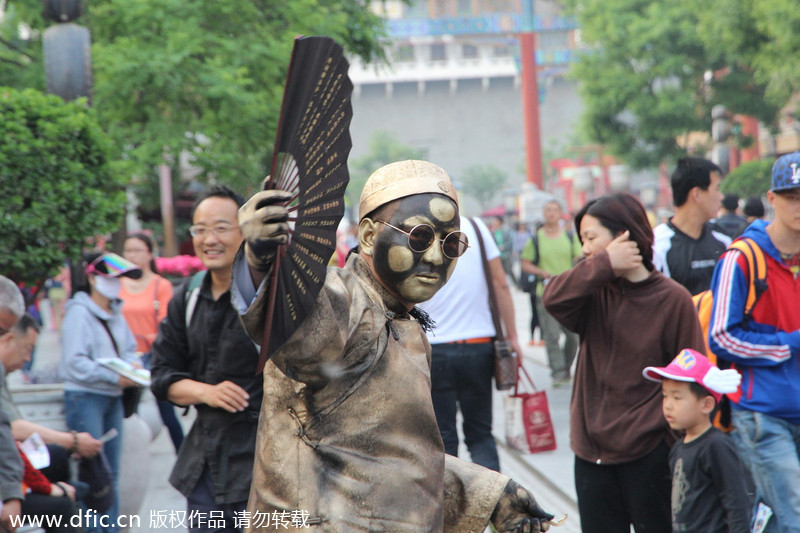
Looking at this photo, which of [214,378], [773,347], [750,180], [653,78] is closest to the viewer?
[214,378]

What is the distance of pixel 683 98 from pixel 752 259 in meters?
26.0

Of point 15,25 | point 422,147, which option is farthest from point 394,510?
point 422,147

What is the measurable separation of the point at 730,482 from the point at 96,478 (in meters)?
3.14

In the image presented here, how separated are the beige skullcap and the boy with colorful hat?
1.81 meters

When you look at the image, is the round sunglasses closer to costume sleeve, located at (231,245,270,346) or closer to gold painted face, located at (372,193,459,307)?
gold painted face, located at (372,193,459,307)

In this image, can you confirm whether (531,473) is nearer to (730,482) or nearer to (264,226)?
(730,482)

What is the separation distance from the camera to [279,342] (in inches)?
77.2

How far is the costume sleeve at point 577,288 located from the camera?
12.8 ft

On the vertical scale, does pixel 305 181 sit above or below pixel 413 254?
above

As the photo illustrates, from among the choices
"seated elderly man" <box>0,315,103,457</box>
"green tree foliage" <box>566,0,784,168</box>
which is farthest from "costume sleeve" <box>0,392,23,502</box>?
"green tree foliage" <box>566,0,784,168</box>

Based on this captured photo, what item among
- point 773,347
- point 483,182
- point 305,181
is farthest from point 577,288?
point 483,182

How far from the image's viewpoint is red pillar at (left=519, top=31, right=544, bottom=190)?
48.1 m

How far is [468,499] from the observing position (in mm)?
2584

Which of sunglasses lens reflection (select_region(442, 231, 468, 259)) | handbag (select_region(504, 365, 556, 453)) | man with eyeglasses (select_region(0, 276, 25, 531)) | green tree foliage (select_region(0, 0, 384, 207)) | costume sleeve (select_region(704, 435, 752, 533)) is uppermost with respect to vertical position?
green tree foliage (select_region(0, 0, 384, 207))
